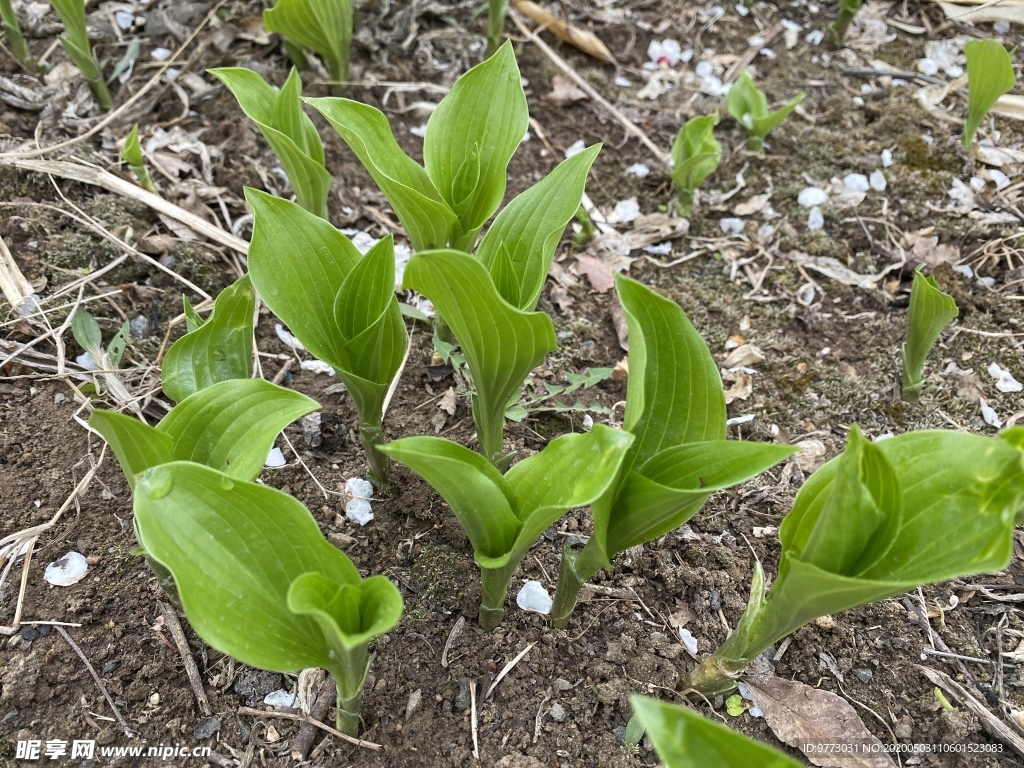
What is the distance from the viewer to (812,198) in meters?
3.18

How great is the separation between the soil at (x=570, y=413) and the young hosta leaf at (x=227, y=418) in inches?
19.7

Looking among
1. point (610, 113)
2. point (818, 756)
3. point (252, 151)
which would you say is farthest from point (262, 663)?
point (610, 113)

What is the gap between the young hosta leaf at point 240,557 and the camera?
47.9 inches

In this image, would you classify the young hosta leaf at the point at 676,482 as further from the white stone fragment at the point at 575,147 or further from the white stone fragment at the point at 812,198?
the white stone fragment at the point at 575,147

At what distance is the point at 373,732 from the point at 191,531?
641 millimetres

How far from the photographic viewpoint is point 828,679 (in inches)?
69.6

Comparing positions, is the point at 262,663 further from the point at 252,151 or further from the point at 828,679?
the point at 252,151

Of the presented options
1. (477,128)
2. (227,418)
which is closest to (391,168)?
(477,128)

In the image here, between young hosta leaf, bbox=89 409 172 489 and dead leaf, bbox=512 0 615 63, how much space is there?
10.6 ft

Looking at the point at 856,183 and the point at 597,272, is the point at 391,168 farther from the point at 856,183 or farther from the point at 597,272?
the point at 856,183

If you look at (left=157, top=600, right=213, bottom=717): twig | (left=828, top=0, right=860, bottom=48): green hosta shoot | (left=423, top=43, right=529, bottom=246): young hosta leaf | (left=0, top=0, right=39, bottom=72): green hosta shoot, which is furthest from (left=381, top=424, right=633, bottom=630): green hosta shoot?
(left=828, top=0, right=860, bottom=48): green hosta shoot

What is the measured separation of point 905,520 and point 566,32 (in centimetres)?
337

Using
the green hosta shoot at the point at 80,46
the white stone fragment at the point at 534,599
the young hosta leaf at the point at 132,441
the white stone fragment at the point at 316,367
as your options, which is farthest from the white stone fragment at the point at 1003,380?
the green hosta shoot at the point at 80,46

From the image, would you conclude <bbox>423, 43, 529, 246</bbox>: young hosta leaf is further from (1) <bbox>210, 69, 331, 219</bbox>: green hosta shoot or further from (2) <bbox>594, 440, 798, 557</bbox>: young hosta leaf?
(2) <bbox>594, 440, 798, 557</bbox>: young hosta leaf
